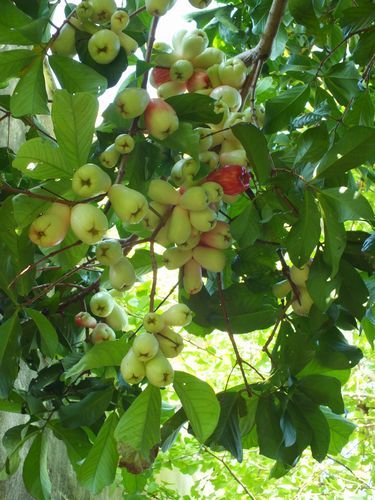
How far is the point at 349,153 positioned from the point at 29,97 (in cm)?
39

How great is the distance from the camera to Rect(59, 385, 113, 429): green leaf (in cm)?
96

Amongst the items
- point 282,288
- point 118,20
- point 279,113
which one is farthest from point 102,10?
point 282,288

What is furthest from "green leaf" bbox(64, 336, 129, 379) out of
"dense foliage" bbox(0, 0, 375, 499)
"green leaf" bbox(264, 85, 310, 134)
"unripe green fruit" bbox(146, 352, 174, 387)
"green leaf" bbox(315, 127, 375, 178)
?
"green leaf" bbox(264, 85, 310, 134)

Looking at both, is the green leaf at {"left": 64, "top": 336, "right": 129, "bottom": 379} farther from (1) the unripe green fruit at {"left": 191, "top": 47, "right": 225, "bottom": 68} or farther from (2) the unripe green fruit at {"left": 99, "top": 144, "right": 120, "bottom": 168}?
(1) the unripe green fruit at {"left": 191, "top": 47, "right": 225, "bottom": 68}

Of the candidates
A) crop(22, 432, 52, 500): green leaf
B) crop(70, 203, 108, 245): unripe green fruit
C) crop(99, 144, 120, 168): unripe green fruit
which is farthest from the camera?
crop(22, 432, 52, 500): green leaf

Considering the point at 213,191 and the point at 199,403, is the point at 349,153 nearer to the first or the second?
the point at 213,191

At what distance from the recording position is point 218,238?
847 millimetres

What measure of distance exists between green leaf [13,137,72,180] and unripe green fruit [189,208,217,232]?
15cm

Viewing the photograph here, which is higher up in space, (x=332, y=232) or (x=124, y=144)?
(x=124, y=144)

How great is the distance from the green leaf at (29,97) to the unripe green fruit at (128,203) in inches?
6.7

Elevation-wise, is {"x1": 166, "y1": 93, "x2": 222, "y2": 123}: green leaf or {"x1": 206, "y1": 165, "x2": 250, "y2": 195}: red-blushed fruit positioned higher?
→ {"x1": 166, "y1": 93, "x2": 222, "y2": 123}: green leaf

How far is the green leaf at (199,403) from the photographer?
798 mm

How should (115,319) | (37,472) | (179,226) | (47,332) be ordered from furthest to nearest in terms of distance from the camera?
(115,319) < (37,472) < (47,332) < (179,226)

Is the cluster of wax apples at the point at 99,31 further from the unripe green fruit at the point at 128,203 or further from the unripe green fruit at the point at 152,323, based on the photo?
the unripe green fruit at the point at 152,323
